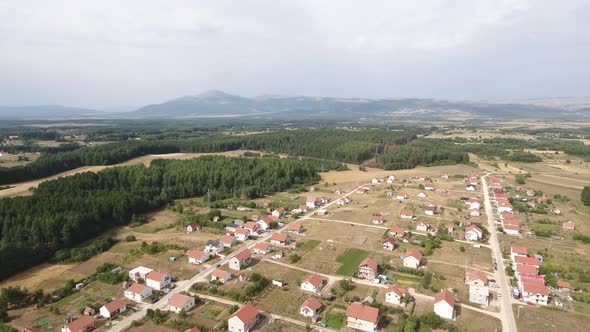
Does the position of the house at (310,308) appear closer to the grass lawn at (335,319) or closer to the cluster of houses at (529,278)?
the grass lawn at (335,319)

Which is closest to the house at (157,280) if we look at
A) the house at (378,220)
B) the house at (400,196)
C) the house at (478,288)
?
the house at (478,288)

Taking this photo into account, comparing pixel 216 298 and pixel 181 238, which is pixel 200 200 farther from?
pixel 216 298

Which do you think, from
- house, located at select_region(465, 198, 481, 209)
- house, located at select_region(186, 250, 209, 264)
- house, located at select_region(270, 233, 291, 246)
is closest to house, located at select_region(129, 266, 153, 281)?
house, located at select_region(186, 250, 209, 264)


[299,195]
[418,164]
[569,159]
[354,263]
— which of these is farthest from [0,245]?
[569,159]

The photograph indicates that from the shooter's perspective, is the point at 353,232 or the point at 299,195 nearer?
the point at 353,232

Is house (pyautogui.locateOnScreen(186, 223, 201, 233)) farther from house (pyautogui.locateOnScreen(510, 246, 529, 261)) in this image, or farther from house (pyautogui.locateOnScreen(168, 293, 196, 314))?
house (pyautogui.locateOnScreen(510, 246, 529, 261))
